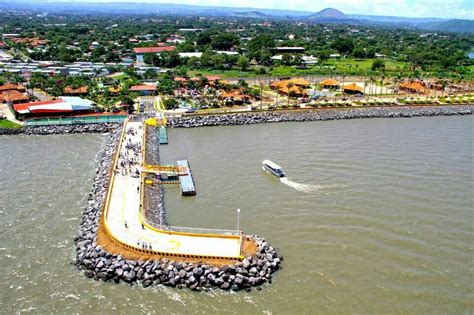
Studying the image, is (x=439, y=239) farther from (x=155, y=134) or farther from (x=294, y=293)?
(x=155, y=134)

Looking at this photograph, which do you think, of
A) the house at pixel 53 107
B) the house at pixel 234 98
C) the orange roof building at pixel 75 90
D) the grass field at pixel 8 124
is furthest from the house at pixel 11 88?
the house at pixel 234 98

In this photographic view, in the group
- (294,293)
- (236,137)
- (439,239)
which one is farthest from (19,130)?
(439,239)

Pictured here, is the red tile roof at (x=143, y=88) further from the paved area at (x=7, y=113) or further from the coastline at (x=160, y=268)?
the coastline at (x=160, y=268)

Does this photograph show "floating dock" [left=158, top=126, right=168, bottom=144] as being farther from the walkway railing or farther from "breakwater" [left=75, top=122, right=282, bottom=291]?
"breakwater" [left=75, top=122, right=282, bottom=291]

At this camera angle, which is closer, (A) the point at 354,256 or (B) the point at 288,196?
(A) the point at 354,256

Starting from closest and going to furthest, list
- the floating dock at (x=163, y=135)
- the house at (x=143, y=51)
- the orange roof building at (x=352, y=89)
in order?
the floating dock at (x=163, y=135)
the orange roof building at (x=352, y=89)
the house at (x=143, y=51)

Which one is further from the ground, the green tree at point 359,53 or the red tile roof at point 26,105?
the green tree at point 359,53

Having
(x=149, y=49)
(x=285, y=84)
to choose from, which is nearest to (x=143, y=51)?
(x=149, y=49)
